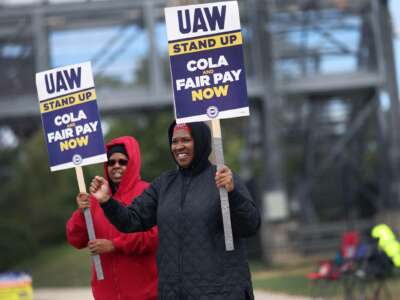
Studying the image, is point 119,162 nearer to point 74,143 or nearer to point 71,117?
point 74,143

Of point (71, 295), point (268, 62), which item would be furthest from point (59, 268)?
point (71, 295)

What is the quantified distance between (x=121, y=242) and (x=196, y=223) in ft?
3.88

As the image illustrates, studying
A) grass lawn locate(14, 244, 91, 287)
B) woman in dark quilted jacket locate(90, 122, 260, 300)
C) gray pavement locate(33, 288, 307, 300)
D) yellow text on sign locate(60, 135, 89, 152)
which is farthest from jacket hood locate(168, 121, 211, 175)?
grass lawn locate(14, 244, 91, 287)

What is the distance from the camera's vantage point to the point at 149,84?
80.6ft

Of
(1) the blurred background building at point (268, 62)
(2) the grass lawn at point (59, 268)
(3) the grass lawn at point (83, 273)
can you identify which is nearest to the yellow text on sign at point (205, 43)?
(3) the grass lawn at point (83, 273)

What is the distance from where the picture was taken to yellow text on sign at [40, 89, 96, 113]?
705cm

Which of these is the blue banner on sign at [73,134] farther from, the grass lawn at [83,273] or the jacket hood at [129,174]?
the grass lawn at [83,273]

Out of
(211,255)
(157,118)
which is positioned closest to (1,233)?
(157,118)

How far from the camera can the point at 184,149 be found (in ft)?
19.4

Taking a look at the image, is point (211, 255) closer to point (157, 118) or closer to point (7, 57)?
point (7, 57)

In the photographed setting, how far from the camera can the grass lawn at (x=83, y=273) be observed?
1696 cm

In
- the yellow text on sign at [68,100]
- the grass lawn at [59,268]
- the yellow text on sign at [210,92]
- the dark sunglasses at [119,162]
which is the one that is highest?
the yellow text on sign at [68,100]

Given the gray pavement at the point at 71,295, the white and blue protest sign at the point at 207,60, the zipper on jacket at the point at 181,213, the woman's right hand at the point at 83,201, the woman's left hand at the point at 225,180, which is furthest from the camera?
the gray pavement at the point at 71,295

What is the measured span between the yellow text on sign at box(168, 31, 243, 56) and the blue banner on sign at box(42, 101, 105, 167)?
1.03 m
